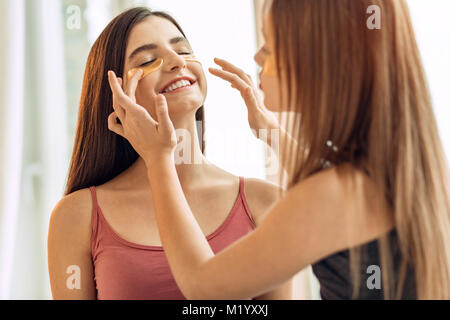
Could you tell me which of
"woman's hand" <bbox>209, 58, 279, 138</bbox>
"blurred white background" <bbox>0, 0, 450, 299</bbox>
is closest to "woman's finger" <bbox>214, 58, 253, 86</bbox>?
"woman's hand" <bbox>209, 58, 279, 138</bbox>

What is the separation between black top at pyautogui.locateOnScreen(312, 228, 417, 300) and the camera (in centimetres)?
68

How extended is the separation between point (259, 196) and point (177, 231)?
1.30 feet

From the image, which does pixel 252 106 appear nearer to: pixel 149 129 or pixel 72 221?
pixel 149 129

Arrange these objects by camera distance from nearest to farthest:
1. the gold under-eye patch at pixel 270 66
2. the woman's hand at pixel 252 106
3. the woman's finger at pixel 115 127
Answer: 1. the gold under-eye patch at pixel 270 66
2. the woman's finger at pixel 115 127
3. the woman's hand at pixel 252 106

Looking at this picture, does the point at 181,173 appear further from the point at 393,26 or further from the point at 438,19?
the point at 438,19

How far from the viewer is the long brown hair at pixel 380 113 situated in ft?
2.16

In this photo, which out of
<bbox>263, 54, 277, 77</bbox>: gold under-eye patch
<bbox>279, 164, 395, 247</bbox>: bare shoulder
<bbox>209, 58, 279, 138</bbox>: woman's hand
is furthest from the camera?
<bbox>209, 58, 279, 138</bbox>: woman's hand

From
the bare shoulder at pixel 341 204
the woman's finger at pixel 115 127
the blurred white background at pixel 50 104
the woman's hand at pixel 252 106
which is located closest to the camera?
the bare shoulder at pixel 341 204

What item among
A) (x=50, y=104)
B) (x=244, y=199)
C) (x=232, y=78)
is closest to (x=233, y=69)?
(x=232, y=78)

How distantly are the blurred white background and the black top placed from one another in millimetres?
865

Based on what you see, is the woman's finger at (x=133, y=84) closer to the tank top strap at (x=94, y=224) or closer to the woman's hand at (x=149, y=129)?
the woman's hand at (x=149, y=129)

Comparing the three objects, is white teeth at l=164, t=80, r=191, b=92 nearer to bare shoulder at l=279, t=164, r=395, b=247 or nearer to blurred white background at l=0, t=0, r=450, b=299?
bare shoulder at l=279, t=164, r=395, b=247

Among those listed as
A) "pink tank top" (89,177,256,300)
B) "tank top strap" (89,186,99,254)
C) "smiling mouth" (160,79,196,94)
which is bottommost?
"pink tank top" (89,177,256,300)

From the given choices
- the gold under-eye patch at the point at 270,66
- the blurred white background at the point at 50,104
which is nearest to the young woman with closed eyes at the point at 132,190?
the gold under-eye patch at the point at 270,66
